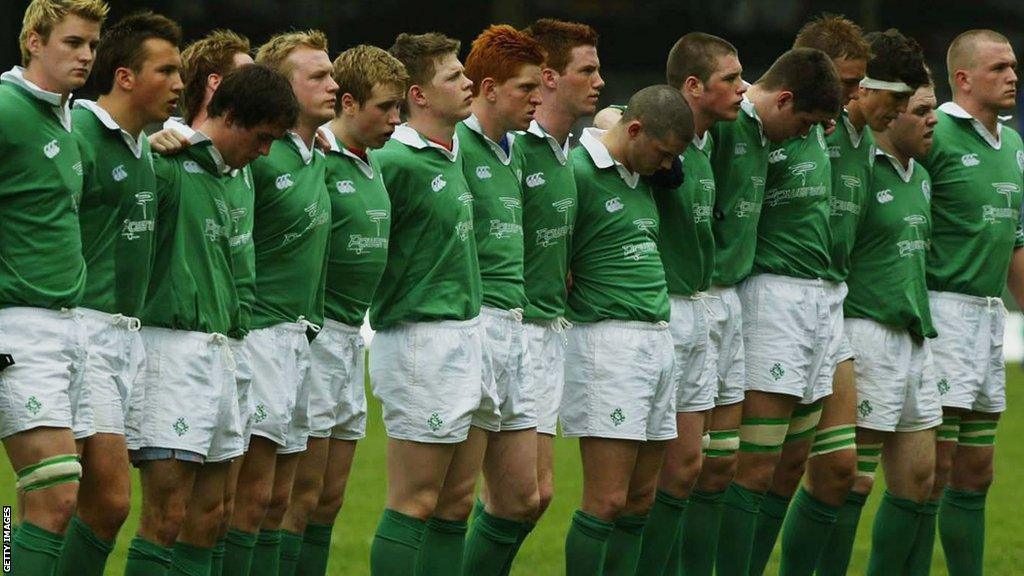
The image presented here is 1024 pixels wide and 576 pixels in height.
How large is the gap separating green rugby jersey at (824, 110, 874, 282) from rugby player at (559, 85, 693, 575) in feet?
3.24

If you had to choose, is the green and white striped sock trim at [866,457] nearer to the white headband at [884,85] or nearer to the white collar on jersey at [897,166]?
the white collar on jersey at [897,166]

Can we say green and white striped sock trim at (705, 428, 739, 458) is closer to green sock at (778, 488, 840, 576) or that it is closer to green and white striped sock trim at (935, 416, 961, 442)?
green sock at (778, 488, 840, 576)

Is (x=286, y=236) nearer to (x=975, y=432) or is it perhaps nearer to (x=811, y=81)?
(x=811, y=81)

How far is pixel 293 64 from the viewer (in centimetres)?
612

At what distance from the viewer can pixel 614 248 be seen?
6844mm

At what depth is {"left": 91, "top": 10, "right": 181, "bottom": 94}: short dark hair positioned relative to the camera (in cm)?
561

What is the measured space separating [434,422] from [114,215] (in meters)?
1.28

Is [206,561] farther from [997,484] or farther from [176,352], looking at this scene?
[997,484]

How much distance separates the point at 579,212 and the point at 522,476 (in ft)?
3.22

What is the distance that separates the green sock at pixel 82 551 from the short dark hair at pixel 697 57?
112 inches

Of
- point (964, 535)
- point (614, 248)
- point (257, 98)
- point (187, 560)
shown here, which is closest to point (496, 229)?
point (614, 248)

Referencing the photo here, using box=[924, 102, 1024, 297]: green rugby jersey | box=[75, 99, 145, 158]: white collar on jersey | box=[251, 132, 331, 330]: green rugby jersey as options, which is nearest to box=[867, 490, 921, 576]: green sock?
box=[924, 102, 1024, 297]: green rugby jersey

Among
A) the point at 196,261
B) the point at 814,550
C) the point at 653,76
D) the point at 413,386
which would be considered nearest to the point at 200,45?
the point at 196,261

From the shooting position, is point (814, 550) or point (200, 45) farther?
point (814, 550)
